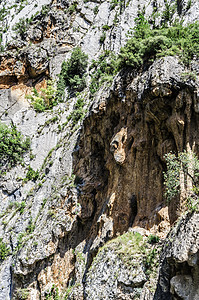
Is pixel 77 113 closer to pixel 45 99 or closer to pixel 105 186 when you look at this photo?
pixel 45 99

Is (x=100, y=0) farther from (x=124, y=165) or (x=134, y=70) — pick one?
(x=124, y=165)

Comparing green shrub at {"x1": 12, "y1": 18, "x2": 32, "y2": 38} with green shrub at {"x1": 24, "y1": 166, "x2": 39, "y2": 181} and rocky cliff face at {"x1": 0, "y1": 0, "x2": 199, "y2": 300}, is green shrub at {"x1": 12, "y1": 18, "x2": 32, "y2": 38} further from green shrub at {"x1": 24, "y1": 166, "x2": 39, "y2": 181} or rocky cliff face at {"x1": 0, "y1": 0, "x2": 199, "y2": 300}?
green shrub at {"x1": 24, "y1": 166, "x2": 39, "y2": 181}

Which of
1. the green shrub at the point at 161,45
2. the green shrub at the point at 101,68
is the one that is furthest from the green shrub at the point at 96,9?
the green shrub at the point at 161,45

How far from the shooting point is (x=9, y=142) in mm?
31031

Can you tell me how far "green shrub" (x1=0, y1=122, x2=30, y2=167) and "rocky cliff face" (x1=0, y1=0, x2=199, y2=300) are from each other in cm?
68

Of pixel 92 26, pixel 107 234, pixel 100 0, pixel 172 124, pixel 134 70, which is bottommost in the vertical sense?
pixel 107 234

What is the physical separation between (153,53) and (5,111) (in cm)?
2378

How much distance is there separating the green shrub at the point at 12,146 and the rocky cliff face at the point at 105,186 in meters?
0.68

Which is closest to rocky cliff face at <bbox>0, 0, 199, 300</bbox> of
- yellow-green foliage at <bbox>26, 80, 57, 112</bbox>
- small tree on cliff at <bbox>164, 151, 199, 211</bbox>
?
small tree on cliff at <bbox>164, 151, 199, 211</bbox>

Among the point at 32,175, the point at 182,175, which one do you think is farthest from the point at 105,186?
the point at 32,175

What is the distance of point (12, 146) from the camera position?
3055 centimetres

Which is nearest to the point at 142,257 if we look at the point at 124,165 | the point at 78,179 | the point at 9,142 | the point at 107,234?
the point at 107,234

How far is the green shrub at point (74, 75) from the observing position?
32438 millimetres

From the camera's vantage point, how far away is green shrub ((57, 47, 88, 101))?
106ft
